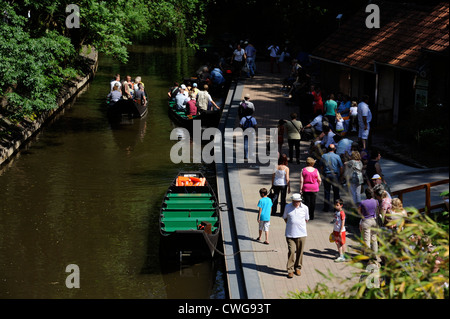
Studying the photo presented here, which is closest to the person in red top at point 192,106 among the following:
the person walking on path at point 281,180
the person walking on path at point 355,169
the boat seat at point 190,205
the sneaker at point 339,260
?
the boat seat at point 190,205

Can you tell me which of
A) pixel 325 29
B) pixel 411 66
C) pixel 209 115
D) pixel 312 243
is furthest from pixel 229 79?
pixel 312 243

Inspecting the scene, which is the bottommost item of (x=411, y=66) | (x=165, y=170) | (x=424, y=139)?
(x=165, y=170)

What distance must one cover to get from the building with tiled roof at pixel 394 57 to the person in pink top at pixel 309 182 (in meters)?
6.99

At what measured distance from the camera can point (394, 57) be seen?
24.0 meters

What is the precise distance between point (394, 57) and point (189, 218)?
9908mm

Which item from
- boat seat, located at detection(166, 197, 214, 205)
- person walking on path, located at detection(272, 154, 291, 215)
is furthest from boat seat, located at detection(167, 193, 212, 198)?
person walking on path, located at detection(272, 154, 291, 215)

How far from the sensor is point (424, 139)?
21.1 metres

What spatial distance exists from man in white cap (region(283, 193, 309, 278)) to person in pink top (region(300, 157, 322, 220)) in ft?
8.36

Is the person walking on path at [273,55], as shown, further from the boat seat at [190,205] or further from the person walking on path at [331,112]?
the boat seat at [190,205]

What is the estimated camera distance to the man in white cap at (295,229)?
46.8 feet
